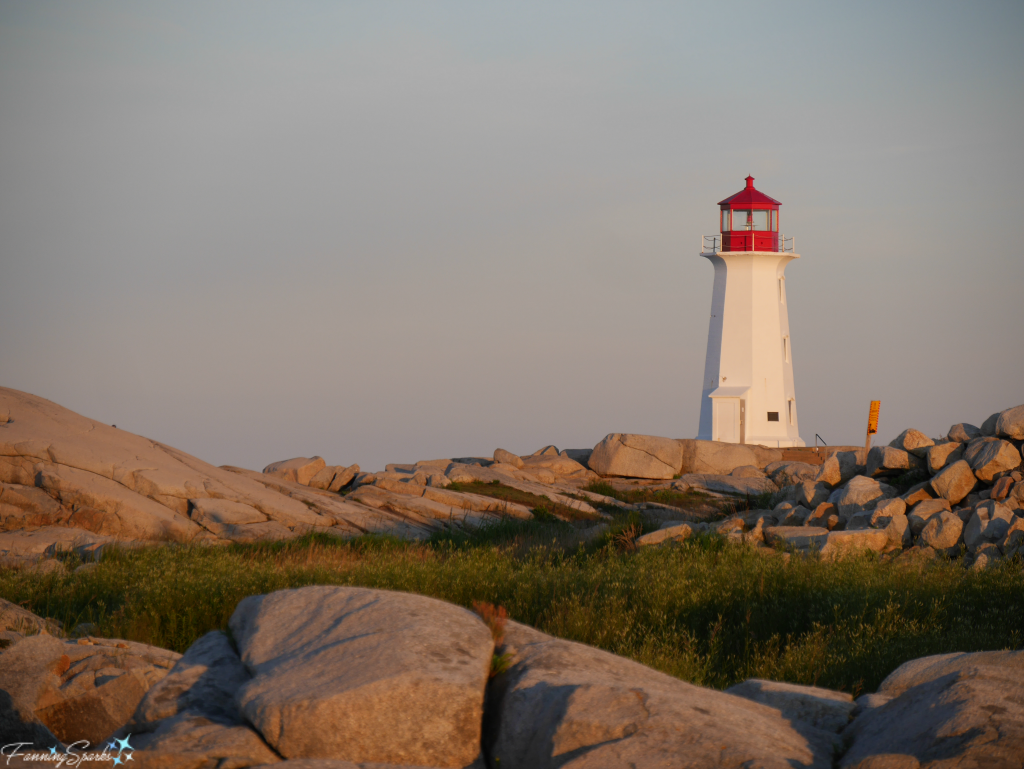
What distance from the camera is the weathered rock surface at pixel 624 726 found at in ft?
11.4

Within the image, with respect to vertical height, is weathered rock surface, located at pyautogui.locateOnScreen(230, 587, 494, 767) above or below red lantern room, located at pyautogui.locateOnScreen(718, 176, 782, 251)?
below

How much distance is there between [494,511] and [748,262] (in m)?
18.6

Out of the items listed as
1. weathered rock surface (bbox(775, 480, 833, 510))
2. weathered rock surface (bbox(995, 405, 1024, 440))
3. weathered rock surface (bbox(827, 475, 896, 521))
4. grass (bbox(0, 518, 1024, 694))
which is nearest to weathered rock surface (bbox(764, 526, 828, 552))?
weathered rock surface (bbox(827, 475, 896, 521))

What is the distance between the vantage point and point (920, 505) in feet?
45.7

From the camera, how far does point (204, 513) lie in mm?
16484

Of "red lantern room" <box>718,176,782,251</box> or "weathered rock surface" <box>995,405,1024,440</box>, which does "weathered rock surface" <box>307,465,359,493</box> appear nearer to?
"weathered rock surface" <box>995,405,1024,440</box>

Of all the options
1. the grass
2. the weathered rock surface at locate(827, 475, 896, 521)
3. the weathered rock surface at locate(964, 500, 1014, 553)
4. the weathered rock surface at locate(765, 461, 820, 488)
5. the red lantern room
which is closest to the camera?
the grass

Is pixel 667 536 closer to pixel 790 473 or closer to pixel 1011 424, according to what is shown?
pixel 1011 424

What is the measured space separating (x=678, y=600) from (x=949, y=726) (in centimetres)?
573

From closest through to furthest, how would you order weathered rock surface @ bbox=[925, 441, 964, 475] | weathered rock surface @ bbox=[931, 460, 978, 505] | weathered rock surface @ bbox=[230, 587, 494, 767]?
1. weathered rock surface @ bbox=[230, 587, 494, 767]
2. weathered rock surface @ bbox=[931, 460, 978, 505]
3. weathered rock surface @ bbox=[925, 441, 964, 475]

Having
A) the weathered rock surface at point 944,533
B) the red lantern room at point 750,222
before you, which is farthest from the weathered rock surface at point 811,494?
the red lantern room at point 750,222

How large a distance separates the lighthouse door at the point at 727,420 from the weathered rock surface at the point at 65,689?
3017 centimetres

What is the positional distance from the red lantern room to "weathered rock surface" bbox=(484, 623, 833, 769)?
→ 106 ft

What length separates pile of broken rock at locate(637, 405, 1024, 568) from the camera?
12.6 m
